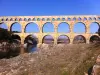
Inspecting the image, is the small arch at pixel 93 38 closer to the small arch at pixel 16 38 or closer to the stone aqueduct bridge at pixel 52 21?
the stone aqueduct bridge at pixel 52 21

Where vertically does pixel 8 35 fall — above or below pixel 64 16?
below

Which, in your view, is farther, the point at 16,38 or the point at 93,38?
the point at 16,38

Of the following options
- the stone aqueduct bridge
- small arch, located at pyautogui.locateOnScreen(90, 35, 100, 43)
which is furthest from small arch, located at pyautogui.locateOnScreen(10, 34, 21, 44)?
small arch, located at pyautogui.locateOnScreen(90, 35, 100, 43)

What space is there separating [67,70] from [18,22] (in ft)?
255

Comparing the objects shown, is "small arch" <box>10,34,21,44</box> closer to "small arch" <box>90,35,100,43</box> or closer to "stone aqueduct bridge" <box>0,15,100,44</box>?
"stone aqueduct bridge" <box>0,15,100,44</box>

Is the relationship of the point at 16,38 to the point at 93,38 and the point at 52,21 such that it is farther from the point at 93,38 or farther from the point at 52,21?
the point at 93,38

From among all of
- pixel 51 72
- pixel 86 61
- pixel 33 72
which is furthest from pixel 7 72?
pixel 86 61

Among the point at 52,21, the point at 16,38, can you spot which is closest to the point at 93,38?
the point at 52,21

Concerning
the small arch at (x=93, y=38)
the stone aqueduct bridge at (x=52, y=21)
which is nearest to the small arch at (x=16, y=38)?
the stone aqueduct bridge at (x=52, y=21)

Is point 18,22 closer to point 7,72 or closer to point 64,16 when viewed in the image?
point 64,16

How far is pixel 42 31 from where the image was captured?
9862 cm

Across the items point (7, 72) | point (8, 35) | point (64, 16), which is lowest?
point (7, 72)

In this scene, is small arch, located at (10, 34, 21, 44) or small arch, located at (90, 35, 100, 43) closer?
small arch, located at (90, 35, 100, 43)

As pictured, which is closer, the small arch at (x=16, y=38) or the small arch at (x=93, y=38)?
the small arch at (x=93, y=38)
